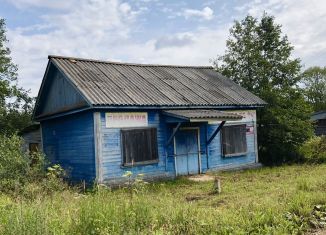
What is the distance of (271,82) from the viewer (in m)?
20.5

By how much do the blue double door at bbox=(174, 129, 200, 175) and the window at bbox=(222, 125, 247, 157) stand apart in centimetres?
148

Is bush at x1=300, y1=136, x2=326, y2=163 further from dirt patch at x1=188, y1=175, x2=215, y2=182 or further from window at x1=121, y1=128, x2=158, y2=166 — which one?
window at x1=121, y1=128, x2=158, y2=166

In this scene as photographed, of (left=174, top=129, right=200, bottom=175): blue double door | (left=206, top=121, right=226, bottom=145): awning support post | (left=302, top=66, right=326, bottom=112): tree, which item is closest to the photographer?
(left=174, top=129, right=200, bottom=175): blue double door

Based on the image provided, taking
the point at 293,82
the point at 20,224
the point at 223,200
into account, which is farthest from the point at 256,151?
the point at 20,224

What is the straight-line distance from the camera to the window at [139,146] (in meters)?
13.3

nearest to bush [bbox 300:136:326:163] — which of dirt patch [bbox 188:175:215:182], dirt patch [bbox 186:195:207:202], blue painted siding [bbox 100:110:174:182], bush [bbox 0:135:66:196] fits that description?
dirt patch [bbox 188:175:215:182]

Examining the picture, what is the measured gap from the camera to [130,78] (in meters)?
15.7

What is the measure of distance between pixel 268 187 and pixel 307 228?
471 centimetres

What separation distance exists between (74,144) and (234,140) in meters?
6.71

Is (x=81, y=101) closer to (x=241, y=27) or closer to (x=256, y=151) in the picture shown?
(x=256, y=151)

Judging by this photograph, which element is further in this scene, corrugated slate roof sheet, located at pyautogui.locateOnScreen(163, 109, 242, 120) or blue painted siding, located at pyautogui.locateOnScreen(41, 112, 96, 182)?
corrugated slate roof sheet, located at pyautogui.locateOnScreen(163, 109, 242, 120)

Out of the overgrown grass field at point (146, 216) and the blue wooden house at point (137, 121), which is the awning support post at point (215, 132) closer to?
the blue wooden house at point (137, 121)

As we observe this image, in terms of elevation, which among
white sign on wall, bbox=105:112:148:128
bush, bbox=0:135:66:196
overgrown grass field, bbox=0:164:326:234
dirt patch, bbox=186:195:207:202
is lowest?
dirt patch, bbox=186:195:207:202

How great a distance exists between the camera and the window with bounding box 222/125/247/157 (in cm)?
1648
